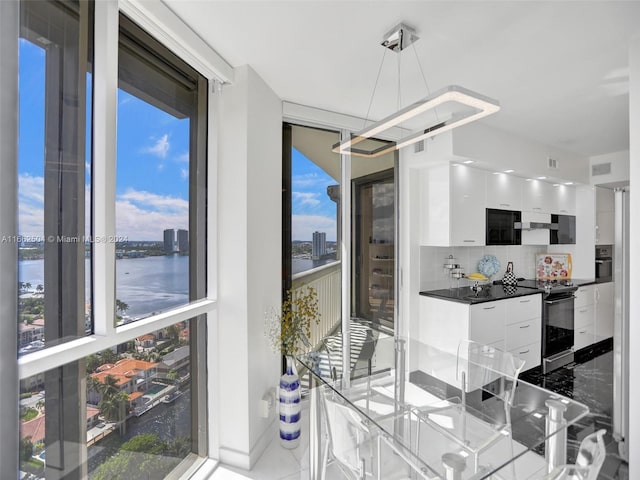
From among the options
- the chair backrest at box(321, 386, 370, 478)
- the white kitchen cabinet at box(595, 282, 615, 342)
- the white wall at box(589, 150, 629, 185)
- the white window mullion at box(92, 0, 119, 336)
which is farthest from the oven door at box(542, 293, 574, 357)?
the white window mullion at box(92, 0, 119, 336)

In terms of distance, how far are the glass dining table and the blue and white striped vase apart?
0.33m

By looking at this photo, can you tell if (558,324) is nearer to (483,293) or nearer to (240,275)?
(483,293)

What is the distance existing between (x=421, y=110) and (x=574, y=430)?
277 centimetres

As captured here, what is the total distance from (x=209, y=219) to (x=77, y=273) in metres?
0.99

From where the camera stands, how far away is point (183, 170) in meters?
2.16

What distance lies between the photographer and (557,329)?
4.12 m

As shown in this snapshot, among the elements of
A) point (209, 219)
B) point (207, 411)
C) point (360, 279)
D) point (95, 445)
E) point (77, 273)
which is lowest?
point (207, 411)

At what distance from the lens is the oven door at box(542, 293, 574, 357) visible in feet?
13.0

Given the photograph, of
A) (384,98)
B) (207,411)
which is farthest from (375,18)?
(207,411)

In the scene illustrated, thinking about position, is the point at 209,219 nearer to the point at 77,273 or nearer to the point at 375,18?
the point at 77,273

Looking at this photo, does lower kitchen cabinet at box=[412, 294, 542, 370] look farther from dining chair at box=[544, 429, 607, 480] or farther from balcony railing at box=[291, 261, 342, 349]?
dining chair at box=[544, 429, 607, 480]

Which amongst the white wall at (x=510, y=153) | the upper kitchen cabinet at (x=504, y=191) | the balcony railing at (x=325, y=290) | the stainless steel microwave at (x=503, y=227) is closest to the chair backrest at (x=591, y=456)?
the balcony railing at (x=325, y=290)

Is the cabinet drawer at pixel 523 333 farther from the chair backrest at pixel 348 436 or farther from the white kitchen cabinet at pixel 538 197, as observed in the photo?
the chair backrest at pixel 348 436

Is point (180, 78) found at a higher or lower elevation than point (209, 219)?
higher
